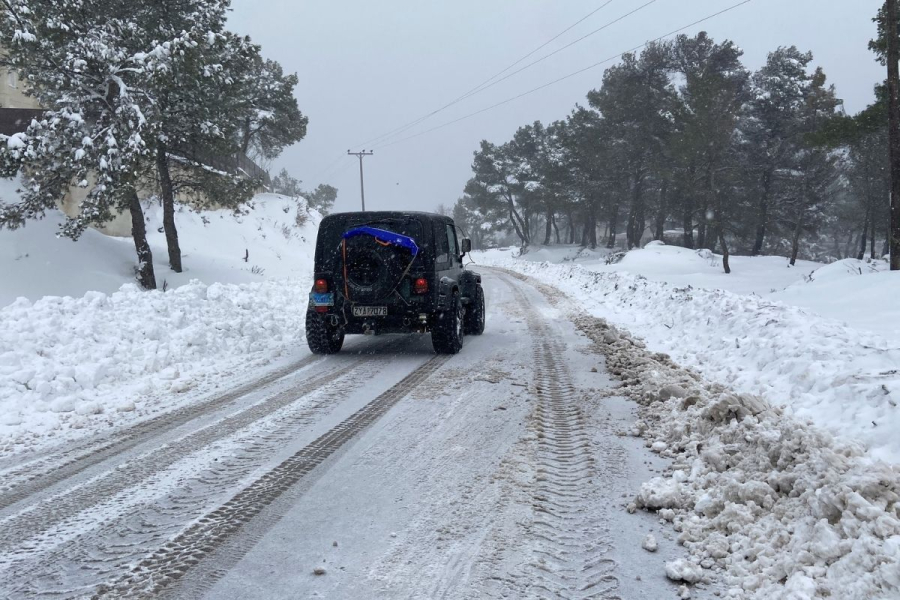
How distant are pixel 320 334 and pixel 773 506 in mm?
6793

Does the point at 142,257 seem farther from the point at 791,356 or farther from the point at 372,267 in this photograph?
the point at 791,356

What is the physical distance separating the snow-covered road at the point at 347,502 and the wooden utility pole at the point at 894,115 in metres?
15.5

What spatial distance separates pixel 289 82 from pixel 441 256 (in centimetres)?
2382

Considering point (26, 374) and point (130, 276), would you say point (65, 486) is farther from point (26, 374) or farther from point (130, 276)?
point (130, 276)

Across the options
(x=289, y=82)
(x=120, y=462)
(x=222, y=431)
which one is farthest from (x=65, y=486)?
(x=289, y=82)

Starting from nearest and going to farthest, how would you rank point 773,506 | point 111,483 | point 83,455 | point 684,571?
point 684,571, point 773,506, point 111,483, point 83,455

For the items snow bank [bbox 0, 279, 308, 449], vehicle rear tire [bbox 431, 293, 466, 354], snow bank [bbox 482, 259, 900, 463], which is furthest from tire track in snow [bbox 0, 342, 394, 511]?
snow bank [bbox 482, 259, 900, 463]

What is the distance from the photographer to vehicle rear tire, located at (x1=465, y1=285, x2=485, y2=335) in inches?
430

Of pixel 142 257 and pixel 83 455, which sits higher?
pixel 142 257

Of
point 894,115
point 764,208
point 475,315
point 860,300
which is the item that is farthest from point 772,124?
point 475,315

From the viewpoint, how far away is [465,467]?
14.2 ft

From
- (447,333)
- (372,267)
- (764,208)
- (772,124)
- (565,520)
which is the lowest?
(565,520)

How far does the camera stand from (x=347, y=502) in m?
3.72

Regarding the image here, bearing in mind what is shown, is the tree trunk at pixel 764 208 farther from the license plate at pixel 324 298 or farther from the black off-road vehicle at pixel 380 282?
the license plate at pixel 324 298
